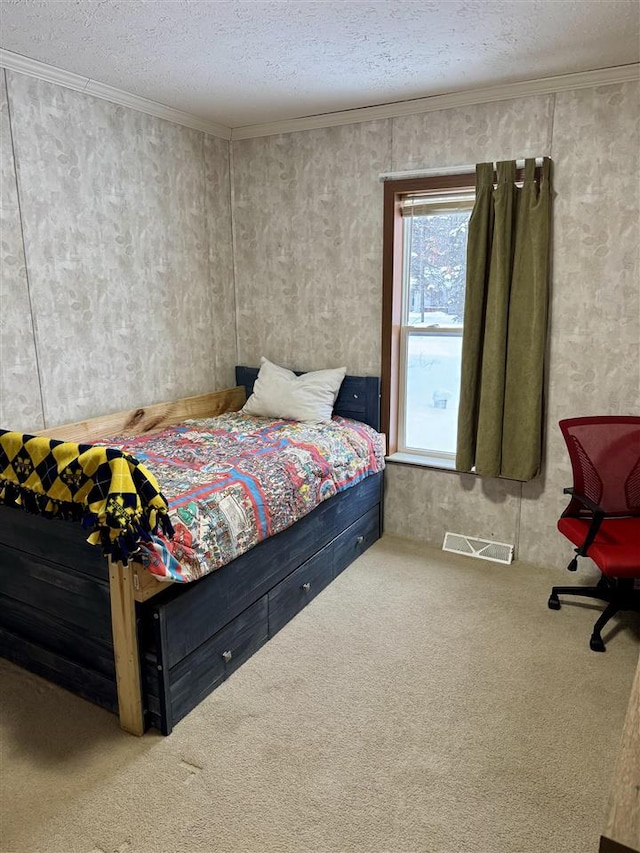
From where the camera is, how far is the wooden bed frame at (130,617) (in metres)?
2.04

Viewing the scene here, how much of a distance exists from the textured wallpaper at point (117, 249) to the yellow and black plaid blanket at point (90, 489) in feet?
3.24

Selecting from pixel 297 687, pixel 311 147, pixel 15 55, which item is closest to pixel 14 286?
pixel 15 55

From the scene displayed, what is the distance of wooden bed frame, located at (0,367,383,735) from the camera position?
204 centimetres

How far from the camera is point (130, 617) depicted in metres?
2.01

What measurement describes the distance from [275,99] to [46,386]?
6.47 ft

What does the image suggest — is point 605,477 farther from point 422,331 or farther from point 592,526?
point 422,331

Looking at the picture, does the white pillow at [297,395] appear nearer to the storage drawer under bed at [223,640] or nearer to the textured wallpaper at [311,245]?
the textured wallpaper at [311,245]

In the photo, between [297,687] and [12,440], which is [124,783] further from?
[12,440]

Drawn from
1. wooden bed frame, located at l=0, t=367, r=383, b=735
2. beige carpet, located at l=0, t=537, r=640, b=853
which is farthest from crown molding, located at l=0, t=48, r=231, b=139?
beige carpet, located at l=0, t=537, r=640, b=853

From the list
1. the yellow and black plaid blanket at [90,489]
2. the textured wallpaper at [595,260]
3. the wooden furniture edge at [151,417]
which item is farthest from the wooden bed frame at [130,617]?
the textured wallpaper at [595,260]

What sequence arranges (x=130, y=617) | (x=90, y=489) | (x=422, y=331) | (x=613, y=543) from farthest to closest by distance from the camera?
(x=422, y=331) → (x=613, y=543) → (x=130, y=617) → (x=90, y=489)

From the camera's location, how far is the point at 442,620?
9.34ft

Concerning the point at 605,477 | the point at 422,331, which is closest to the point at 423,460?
the point at 422,331

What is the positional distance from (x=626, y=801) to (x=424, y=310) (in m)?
2.93
